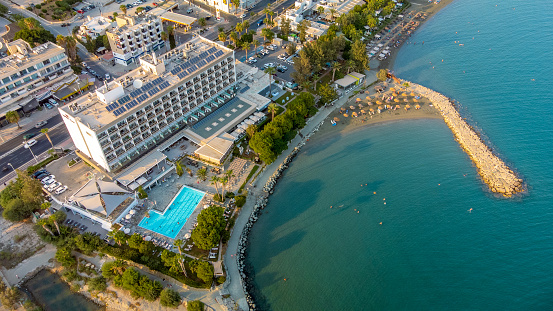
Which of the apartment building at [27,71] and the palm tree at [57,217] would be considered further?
the apartment building at [27,71]

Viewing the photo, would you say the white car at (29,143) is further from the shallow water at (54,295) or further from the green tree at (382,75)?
the green tree at (382,75)

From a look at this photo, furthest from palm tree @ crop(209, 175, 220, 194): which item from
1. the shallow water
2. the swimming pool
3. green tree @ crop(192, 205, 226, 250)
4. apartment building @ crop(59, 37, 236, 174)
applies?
the shallow water

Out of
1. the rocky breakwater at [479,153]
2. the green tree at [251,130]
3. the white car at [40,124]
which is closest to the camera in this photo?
the rocky breakwater at [479,153]

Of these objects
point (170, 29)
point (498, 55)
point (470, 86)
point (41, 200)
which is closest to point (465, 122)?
point (470, 86)

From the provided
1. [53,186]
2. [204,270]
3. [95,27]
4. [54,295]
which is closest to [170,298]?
[204,270]

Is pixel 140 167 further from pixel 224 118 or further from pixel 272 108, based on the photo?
pixel 272 108

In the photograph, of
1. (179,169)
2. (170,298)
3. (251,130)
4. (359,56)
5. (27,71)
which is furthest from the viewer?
(359,56)

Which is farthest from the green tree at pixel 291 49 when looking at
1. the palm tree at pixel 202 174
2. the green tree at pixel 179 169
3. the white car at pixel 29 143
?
the white car at pixel 29 143

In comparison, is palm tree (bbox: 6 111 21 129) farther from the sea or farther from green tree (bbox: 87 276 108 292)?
the sea
